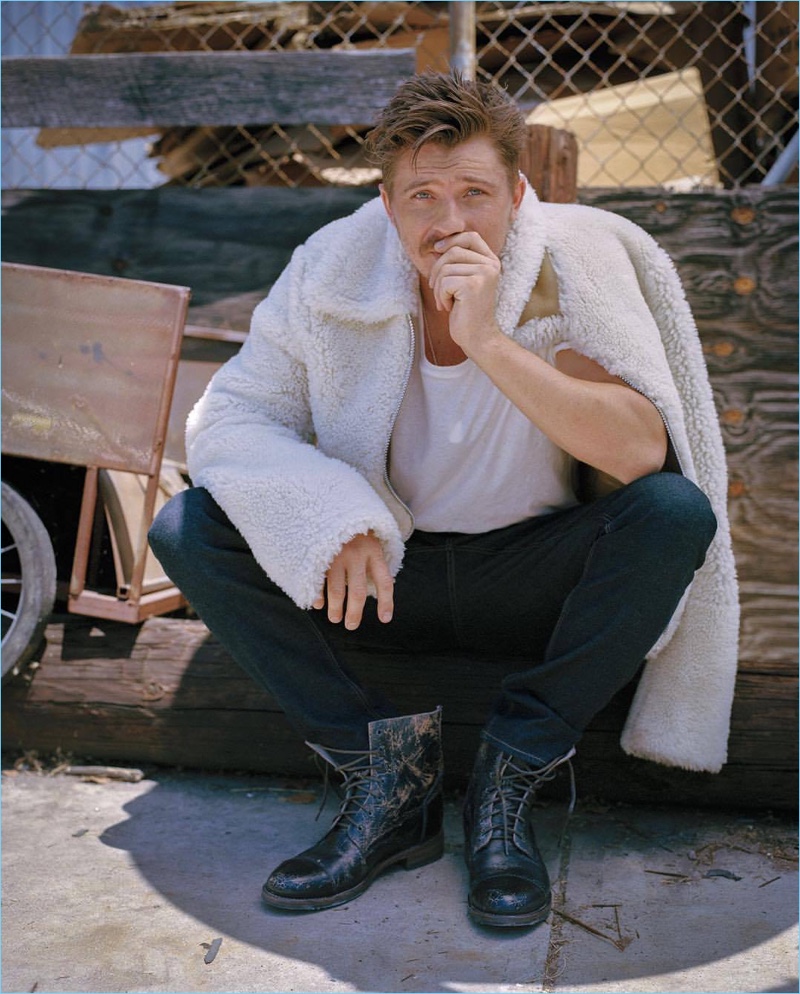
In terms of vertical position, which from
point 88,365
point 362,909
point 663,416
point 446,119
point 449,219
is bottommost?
point 362,909

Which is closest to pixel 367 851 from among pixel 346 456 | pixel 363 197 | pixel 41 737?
pixel 346 456

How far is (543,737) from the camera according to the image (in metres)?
1.86

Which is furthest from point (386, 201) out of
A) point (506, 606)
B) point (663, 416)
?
point (506, 606)

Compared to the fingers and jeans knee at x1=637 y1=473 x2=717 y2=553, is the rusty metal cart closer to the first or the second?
the fingers

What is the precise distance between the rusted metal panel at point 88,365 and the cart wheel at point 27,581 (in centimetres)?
15

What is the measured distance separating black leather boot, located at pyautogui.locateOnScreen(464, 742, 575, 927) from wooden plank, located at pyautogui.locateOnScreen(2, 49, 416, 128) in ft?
6.99

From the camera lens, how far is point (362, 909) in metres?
1.78

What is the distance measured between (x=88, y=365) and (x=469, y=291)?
110 centimetres

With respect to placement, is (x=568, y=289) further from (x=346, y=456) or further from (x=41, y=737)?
(x=41, y=737)

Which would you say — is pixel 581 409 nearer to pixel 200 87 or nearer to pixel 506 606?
pixel 506 606

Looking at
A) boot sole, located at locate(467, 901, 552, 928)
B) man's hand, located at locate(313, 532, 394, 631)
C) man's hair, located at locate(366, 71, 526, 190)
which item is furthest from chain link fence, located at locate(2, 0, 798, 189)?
boot sole, located at locate(467, 901, 552, 928)

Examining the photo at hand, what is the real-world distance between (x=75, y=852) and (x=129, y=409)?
1009 millimetres

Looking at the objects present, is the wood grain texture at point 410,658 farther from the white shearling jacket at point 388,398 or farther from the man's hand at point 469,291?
the man's hand at point 469,291

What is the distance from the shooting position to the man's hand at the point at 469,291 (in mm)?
1825
